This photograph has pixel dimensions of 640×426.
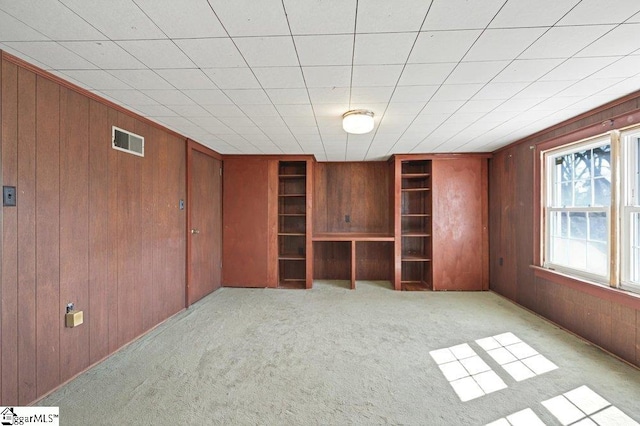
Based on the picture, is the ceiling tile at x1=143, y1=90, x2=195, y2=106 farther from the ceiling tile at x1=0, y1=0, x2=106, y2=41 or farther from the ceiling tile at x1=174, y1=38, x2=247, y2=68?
the ceiling tile at x1=0, y1=0, x2=106, y2=41

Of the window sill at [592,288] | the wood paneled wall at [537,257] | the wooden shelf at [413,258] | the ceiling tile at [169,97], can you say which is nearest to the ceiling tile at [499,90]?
the wood paneled wall at [537,257]

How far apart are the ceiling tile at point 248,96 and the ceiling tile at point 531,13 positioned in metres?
1.61

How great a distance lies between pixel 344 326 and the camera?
297cm

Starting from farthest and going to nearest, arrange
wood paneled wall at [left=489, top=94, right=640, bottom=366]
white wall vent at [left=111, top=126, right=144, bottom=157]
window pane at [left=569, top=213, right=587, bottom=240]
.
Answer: window pane at [left=569, top=213, right=587, bottom=240], white wall vent at [left=111, top=126, right=144, bottom=157], wood paneled wall at [left=489, top=94, right=640, bottom=366]

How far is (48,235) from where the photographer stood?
184 cm

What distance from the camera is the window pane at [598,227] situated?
2496 mm

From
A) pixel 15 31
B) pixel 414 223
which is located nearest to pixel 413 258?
pixel 414 223

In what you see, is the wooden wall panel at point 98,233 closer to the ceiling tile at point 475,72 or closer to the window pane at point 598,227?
the ceiling tile at point 475,72

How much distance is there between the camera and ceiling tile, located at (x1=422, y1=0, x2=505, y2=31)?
122 centimetres

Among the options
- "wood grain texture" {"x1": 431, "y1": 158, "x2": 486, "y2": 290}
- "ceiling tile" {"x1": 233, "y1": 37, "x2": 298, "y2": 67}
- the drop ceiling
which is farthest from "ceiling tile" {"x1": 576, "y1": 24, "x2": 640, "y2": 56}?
"wood grain texture" {"x1": 431, "y1": 158, "x2": 486, "y2": 290}

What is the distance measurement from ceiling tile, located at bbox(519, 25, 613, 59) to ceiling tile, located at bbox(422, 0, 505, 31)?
43 cm

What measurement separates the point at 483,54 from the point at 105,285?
3427 millimetres

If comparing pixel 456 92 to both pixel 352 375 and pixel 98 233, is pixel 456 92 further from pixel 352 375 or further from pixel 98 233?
pixel 98 233

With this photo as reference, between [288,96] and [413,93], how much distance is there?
41.1 inches
